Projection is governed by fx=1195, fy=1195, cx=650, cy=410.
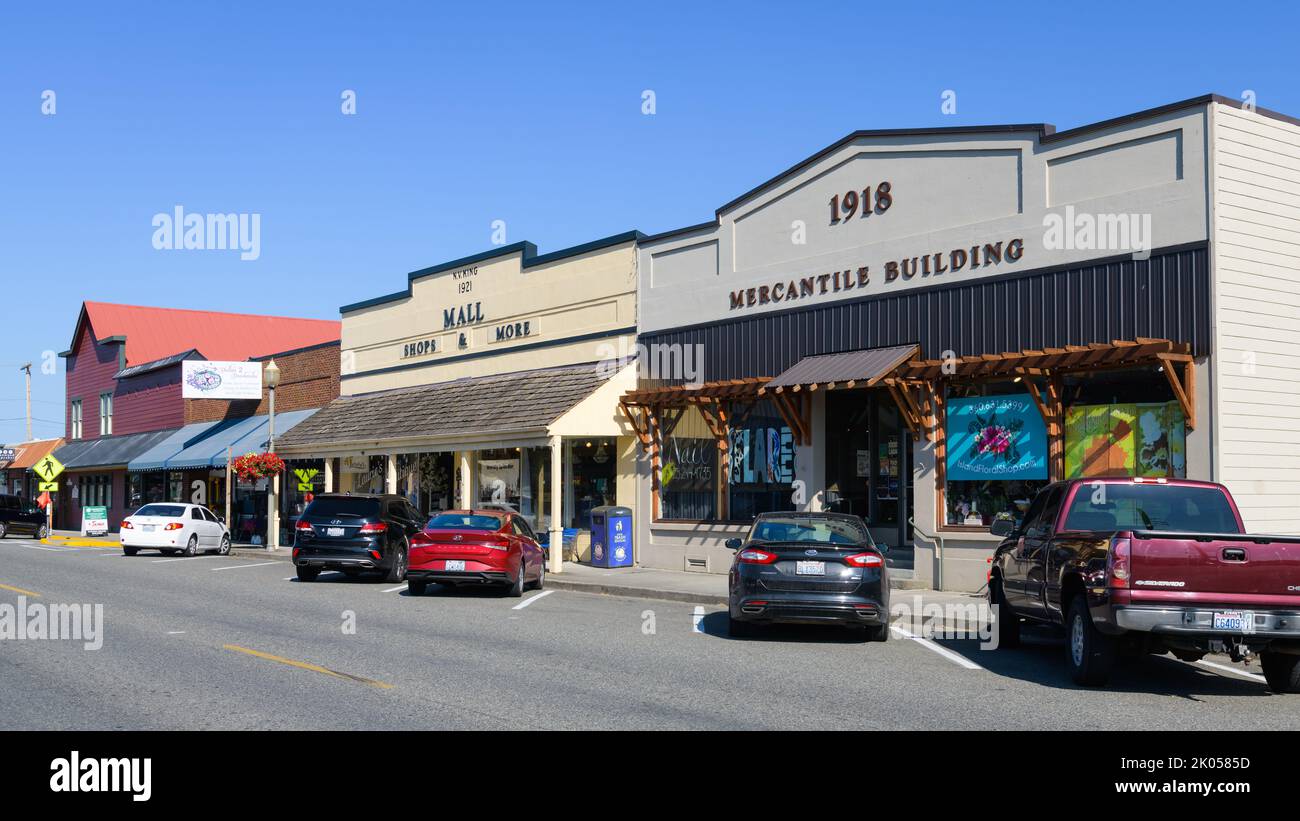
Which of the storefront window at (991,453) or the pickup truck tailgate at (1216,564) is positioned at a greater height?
the storefront window at (991,453)

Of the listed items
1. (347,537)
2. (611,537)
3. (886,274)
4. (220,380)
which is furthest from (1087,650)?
(220,380)

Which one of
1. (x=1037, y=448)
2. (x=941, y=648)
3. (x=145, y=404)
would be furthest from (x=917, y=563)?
(x=145, y=404)

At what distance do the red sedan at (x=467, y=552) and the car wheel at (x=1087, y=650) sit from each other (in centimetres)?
969

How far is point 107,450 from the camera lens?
49.3 m

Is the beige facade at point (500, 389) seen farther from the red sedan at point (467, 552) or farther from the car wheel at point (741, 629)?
the car wheel at point (741, 629)

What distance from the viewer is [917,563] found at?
1884 centimetres

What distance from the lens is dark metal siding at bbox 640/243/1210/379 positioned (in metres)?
15.8

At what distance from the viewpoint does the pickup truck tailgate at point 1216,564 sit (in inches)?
367

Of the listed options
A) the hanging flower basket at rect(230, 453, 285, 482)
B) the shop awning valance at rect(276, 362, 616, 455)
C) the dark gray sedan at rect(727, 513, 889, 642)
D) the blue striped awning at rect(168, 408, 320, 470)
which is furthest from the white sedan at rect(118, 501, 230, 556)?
the dark gray sedan at rect(727, 513, 889, 642)

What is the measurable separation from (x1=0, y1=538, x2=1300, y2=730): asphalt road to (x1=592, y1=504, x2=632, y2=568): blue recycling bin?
7.51 metres

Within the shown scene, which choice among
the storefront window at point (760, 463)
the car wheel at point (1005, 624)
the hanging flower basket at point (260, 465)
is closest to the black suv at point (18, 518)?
the hanging flower basket at point (260, 465)

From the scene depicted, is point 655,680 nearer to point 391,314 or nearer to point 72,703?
point 72,703

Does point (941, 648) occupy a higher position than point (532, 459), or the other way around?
point (532, 459)
